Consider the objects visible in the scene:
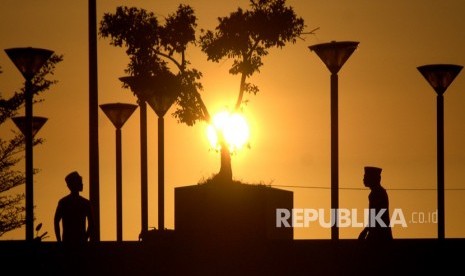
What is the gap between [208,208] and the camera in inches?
1091

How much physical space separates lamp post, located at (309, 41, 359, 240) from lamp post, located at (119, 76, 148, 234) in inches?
271

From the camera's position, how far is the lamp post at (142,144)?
2567 centimetres

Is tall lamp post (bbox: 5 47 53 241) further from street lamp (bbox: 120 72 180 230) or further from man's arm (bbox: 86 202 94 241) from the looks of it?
street lamp (bbox: 120 72 180 230)

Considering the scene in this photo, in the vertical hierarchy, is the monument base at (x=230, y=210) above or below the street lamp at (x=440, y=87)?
below

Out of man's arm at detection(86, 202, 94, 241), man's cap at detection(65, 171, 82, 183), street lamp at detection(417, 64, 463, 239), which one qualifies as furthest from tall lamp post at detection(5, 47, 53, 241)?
street lamp at detection(417, 64, 463, 239)

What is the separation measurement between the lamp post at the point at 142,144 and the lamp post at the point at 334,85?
690 centimetres

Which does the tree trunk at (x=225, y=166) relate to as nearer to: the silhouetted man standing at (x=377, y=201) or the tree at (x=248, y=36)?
the tree at (x=248, y=36)

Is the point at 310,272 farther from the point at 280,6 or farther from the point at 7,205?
the point at 7,205

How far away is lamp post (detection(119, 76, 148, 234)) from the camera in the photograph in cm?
2567

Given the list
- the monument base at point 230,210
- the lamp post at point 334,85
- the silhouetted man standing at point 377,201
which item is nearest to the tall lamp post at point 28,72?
the lamp post at point 334,85

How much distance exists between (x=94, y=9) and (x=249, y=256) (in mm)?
6470

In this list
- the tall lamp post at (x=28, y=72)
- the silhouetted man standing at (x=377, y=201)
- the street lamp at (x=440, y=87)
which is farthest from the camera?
the street lamp at (x=440, y=87)

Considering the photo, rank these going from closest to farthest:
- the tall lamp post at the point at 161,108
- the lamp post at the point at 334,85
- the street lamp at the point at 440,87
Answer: the lamp post at the point at 334,85 < the street lamp at the point at 440,87 < the tall lamp post at the point at 161,108

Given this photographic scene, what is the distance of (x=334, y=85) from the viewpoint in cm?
1980
